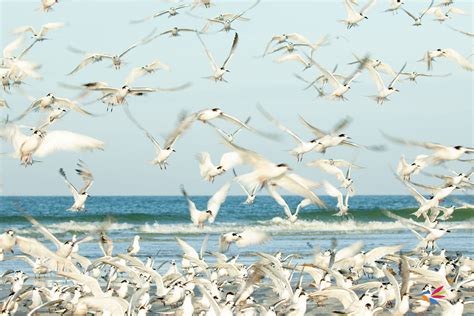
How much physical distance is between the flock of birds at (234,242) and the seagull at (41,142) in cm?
2

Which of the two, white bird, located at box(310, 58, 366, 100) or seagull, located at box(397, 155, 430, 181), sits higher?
white bird, located at box(310, 58, 366, 100)

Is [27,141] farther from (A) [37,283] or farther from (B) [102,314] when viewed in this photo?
(A) [37,283]

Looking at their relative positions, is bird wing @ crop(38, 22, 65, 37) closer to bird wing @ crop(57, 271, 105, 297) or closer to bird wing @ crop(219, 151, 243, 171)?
bird wing @ crop(219, 151, 243, 171)

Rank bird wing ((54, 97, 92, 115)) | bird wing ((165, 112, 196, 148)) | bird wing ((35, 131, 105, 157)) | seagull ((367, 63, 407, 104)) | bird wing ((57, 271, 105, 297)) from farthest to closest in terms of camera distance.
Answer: seagull ((367, 63, 407, 104)) < bird wing ((54, 97, 92, 115)) < bird wing ((165, 112, 196, 148)) < bird wing ((35, 131, 105, 157)) < bird wing ((57, 271, 105, 297))

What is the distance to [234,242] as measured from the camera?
67.5 feet

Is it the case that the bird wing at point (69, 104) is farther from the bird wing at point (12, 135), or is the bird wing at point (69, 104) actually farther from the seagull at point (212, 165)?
the seagull at point (212, 165)

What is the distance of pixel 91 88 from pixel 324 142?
435 cm

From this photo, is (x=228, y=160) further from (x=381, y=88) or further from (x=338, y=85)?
(x=381, y=88)

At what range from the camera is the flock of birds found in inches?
643

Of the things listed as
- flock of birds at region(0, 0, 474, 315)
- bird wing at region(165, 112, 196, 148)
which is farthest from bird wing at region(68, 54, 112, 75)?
bird wing at region(165, 112, 196, 148)

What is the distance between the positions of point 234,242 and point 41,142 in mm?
5034

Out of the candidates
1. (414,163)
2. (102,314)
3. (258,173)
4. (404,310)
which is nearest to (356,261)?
(414,163)

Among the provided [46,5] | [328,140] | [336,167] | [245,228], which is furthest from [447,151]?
[245,228]

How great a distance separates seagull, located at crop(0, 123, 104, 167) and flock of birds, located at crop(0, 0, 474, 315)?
2 centimetres
